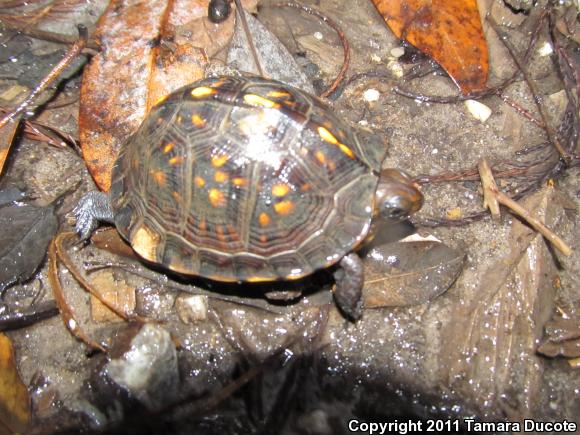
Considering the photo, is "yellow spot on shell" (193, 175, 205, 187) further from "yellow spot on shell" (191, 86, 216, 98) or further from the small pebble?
the small pebble

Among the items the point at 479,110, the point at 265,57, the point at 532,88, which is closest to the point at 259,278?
the point at 265,57

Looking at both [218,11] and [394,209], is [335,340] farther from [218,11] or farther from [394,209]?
[218,11]

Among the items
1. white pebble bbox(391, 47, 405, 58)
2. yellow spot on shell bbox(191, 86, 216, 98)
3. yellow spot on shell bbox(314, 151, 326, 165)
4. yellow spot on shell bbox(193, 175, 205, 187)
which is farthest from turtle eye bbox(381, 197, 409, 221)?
white pebble bbox(391, 47, 405, 58)

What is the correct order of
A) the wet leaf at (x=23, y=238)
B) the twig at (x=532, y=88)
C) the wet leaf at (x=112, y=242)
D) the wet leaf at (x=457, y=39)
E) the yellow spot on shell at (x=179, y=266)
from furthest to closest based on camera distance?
1. the wet leaf at (x=457, y=39)
2. the twig at (x=532, y=88)
3. the wet leaf at (x=112, y=242)
4. the wet leaf at (x=23, y=238)
5. the yellow spot on shell at (x=179, y=266)

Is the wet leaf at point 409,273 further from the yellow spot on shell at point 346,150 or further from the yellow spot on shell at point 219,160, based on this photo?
the yellow spot on shell at point 219,160

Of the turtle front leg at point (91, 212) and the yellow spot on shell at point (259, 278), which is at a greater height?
the yellow spot on shell at point (259, 278)

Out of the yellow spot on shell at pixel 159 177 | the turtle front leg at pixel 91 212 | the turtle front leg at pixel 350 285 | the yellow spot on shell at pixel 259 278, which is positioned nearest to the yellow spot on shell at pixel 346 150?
the turtle front leg at pixel 350 285

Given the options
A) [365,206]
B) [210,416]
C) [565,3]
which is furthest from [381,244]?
[565,3]
